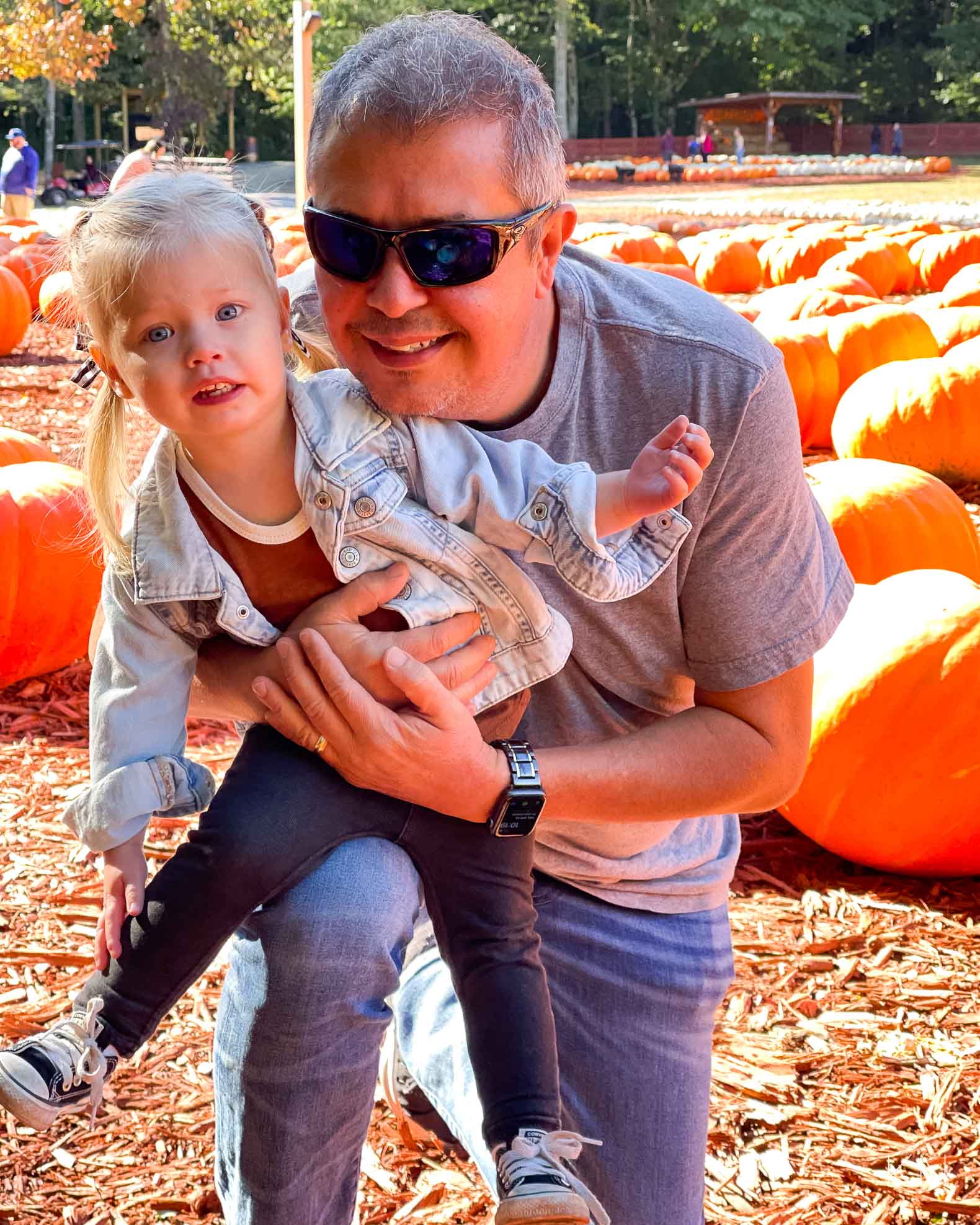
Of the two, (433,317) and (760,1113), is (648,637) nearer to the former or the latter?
(433,317)

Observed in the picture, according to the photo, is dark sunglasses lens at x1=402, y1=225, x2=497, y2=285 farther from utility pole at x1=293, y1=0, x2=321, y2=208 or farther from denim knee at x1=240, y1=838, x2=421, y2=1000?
utility pole at x1=293, y1=0, x2=321, y2=208

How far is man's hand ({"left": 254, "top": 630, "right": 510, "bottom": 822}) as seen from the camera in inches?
79.1

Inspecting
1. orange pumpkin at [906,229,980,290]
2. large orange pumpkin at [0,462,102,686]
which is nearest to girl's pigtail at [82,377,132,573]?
large orange pumpkin at [0,462,102,686]

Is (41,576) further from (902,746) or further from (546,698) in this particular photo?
(902,746)

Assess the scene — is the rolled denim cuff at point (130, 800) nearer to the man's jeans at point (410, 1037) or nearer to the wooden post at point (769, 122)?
the man's jeans at point (410, 1037)

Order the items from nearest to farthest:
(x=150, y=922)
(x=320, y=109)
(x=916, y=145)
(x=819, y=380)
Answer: (x=150, y=922) < (x=320, y=109) < (x=819, y=380) < (x=916, y=145)

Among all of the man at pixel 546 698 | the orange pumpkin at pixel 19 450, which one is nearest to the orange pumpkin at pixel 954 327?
the orange pumpkin at pixel 19 450

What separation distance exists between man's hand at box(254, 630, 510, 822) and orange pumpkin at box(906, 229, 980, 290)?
11.7 m

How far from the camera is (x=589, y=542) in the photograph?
199 centimetres

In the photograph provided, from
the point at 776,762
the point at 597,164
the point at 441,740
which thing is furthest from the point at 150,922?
the point at 597,164

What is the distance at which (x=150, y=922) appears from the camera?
1997 mm

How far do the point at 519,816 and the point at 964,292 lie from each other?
28.2 ft

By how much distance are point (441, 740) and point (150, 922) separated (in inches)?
19.8

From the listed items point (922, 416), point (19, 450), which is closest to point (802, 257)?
point (922, 416)
